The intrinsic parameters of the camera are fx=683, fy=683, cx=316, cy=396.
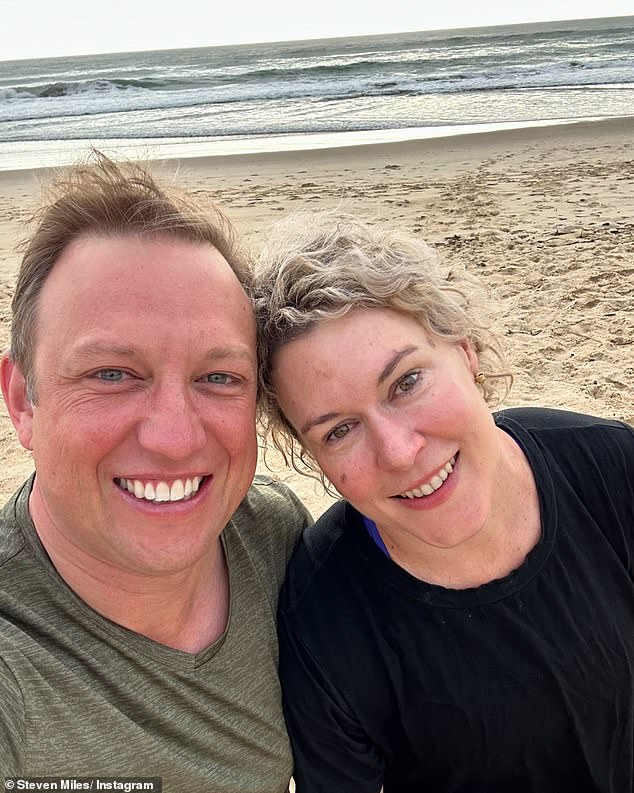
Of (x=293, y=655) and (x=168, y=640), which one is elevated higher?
(x=168, y=640)

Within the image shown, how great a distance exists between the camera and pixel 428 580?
1.83m

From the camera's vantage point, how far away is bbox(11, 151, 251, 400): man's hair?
1.66 meters

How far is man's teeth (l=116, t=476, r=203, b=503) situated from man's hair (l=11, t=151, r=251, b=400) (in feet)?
1.09

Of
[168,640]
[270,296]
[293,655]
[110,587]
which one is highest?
[270,296]

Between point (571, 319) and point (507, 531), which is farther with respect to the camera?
point (571, 319)

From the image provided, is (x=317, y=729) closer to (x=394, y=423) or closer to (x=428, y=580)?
(x=428, y=580)

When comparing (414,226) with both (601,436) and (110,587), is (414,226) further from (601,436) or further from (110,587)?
(110,587)

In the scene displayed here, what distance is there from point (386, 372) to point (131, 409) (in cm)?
62

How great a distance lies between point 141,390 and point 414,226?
7.27 metres

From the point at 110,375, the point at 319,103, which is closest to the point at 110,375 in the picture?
the point at 110,375

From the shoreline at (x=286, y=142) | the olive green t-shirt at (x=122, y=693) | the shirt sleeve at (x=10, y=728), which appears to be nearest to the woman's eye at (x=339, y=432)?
the olive green t-shirt at (x=122, y=693)

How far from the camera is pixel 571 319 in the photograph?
5660 mm

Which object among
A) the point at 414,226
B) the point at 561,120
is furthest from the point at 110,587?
the point at 561,120

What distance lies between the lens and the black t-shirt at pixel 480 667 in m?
1.75
